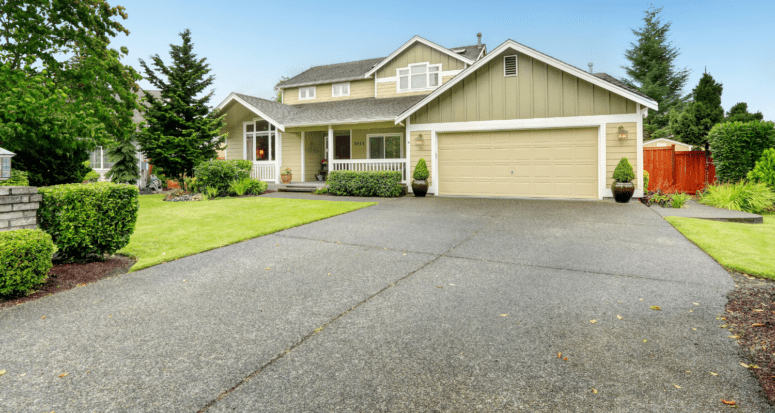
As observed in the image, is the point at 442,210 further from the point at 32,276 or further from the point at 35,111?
the point at 35,111

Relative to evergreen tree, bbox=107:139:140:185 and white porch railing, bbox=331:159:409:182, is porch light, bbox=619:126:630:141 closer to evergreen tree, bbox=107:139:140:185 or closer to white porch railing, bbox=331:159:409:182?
white porch railing, bbox=331:159:409:182

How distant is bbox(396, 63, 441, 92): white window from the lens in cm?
1692

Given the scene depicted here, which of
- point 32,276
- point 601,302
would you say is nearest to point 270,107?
point 32,276

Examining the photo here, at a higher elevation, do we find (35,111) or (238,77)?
(238,77)

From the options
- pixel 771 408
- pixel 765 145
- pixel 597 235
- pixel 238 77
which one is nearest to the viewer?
pixel 771 408

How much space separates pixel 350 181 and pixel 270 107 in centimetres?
613

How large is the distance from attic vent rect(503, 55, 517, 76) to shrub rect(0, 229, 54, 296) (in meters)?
12.2

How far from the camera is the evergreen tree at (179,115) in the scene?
46.2 ft

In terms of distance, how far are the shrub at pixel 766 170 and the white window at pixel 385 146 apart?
38.3ft

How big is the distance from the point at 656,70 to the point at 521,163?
2971 cm

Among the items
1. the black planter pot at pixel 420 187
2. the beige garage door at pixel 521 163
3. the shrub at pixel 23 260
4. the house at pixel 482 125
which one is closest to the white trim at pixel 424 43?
the house at pixel 482 125

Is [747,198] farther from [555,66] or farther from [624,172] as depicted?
[555,66]

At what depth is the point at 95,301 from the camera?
384cm

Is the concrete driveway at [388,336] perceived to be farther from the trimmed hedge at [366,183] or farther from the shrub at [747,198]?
the trimmed hedge at [366,183]
